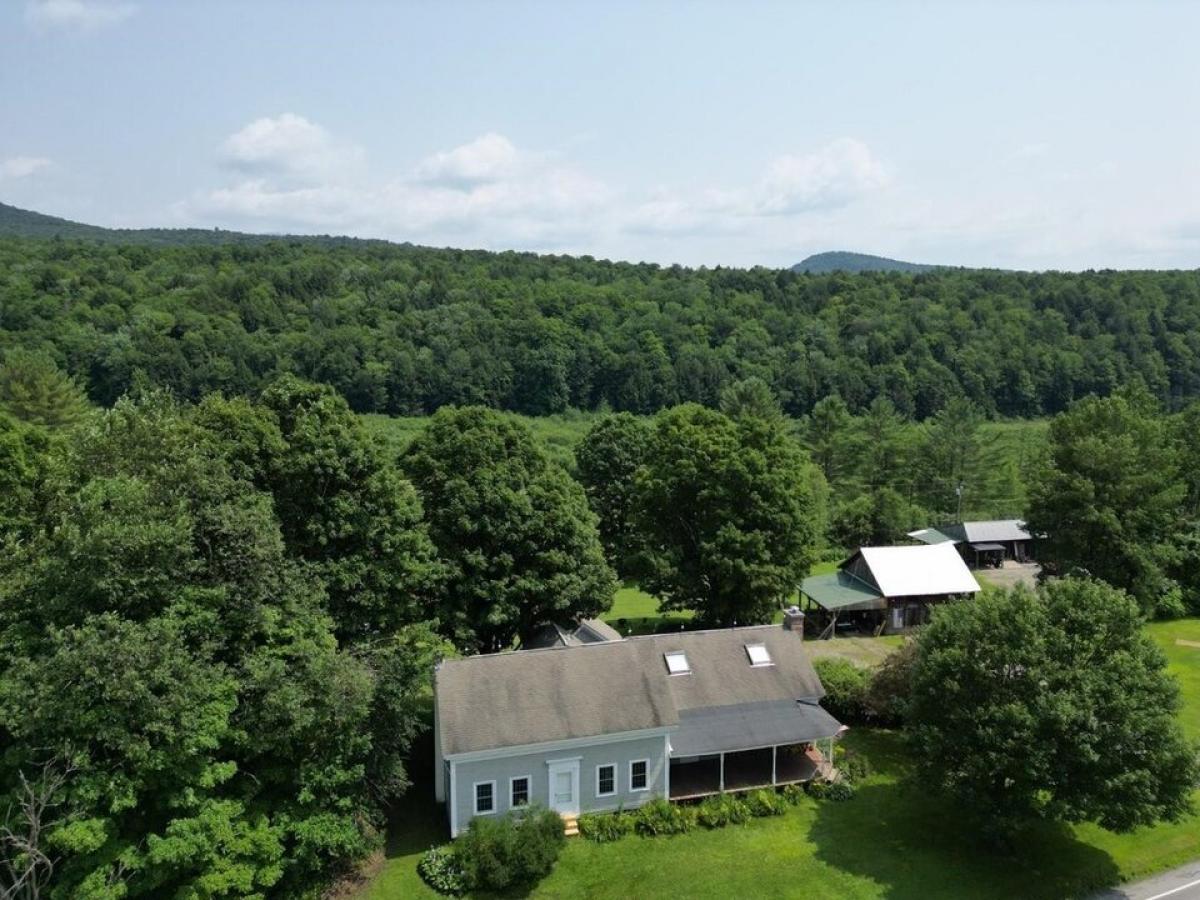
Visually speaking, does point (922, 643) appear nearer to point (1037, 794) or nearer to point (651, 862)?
point (1037, 794)


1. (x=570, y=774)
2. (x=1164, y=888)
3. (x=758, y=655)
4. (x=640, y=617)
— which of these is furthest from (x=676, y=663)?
(x=640, y=617)

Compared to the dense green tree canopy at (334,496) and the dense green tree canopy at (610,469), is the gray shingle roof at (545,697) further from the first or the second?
the dense green tree canopy at (610,469)

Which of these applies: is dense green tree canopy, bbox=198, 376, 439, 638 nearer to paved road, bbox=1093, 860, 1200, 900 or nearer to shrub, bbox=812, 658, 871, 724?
shrub, bbox=812, 658, 871, 724

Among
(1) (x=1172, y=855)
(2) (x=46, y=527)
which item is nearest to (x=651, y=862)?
(1) (x=1172, y=855)

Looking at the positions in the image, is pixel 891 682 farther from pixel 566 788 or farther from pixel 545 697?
pixel 545 697

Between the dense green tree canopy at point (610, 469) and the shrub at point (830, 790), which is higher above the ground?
the dense green tree canopy at point (610, 469)

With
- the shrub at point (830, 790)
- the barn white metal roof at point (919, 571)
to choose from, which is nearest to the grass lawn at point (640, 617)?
the barn white metal roof at point (919, 571)
